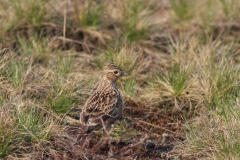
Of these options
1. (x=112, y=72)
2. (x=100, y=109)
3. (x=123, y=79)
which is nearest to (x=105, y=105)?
(x=100, y=109)

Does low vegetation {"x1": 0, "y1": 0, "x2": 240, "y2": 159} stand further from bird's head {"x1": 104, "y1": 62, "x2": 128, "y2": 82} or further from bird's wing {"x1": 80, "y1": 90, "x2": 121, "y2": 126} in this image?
bird's head {"x1": 104, "y1": 62, "x2": 128, "y2": 82}

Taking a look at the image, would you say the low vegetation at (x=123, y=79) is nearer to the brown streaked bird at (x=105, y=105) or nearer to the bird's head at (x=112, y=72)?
the brown streaked bird at (x=105, y=105)

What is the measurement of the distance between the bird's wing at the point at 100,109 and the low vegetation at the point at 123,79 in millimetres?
231

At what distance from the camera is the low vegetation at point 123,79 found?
5.67 m

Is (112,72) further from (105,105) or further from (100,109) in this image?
(100,109)

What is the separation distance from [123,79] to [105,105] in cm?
181

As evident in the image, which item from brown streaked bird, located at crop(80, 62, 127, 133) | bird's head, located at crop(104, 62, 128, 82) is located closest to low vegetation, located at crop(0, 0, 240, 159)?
brown streaked bird, located at crop(80, 62, 127, 133)

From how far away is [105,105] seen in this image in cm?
638

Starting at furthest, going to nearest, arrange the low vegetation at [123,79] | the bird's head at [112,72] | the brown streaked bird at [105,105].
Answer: the bird's head at [112,72] → the brown streaked bird at [105,105] → the low vegetation at [123,79]

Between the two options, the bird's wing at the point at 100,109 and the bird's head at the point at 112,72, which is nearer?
the bird's wing at the point at 100,109

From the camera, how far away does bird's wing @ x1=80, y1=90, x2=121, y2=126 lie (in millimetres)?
5938

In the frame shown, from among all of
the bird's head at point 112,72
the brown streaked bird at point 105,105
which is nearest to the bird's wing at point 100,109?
the brown streaked bird at point 105,105

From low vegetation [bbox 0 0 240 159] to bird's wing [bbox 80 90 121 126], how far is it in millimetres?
231

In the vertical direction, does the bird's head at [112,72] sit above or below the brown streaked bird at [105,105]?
above
